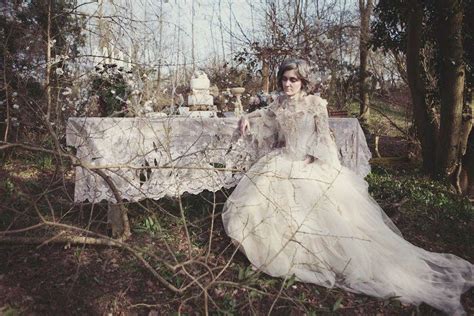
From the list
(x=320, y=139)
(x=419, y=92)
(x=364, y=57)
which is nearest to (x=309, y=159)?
(x=320, y=139)

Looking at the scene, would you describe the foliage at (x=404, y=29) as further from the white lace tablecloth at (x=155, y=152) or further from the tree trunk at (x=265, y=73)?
the white lace tablecloth at (x=155, y=152)

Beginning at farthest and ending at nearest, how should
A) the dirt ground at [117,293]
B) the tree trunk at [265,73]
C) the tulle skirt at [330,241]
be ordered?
the tree trunk at [265,73], the tulle skirt at [330,241], the dirt ground at [117,293]

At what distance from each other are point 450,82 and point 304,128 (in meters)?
2.81

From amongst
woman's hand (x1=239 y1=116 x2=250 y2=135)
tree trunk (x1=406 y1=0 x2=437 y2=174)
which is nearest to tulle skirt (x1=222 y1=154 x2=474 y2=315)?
woman's hand (x1=239 y1=116 x2=250 y2=135)

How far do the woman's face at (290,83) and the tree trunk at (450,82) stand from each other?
2695 mm

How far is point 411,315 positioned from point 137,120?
7.82 ft

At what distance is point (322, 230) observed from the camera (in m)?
3.07

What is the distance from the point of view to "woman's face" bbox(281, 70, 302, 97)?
3.32 metres

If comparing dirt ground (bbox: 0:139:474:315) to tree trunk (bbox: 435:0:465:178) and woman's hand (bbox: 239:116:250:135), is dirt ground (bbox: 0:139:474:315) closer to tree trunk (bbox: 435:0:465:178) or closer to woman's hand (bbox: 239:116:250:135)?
woman's hand (bbox: 239:116:250:135)

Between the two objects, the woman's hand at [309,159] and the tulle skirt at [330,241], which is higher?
the woman's hand at [309,159]

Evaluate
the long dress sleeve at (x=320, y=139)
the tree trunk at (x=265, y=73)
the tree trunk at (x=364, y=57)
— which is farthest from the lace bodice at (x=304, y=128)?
the tree trunk at (x=364, y=57)

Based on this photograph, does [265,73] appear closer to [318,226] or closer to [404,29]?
[404,29]

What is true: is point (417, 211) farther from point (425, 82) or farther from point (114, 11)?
point (114, 11)

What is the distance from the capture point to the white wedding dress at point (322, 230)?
2947mm
